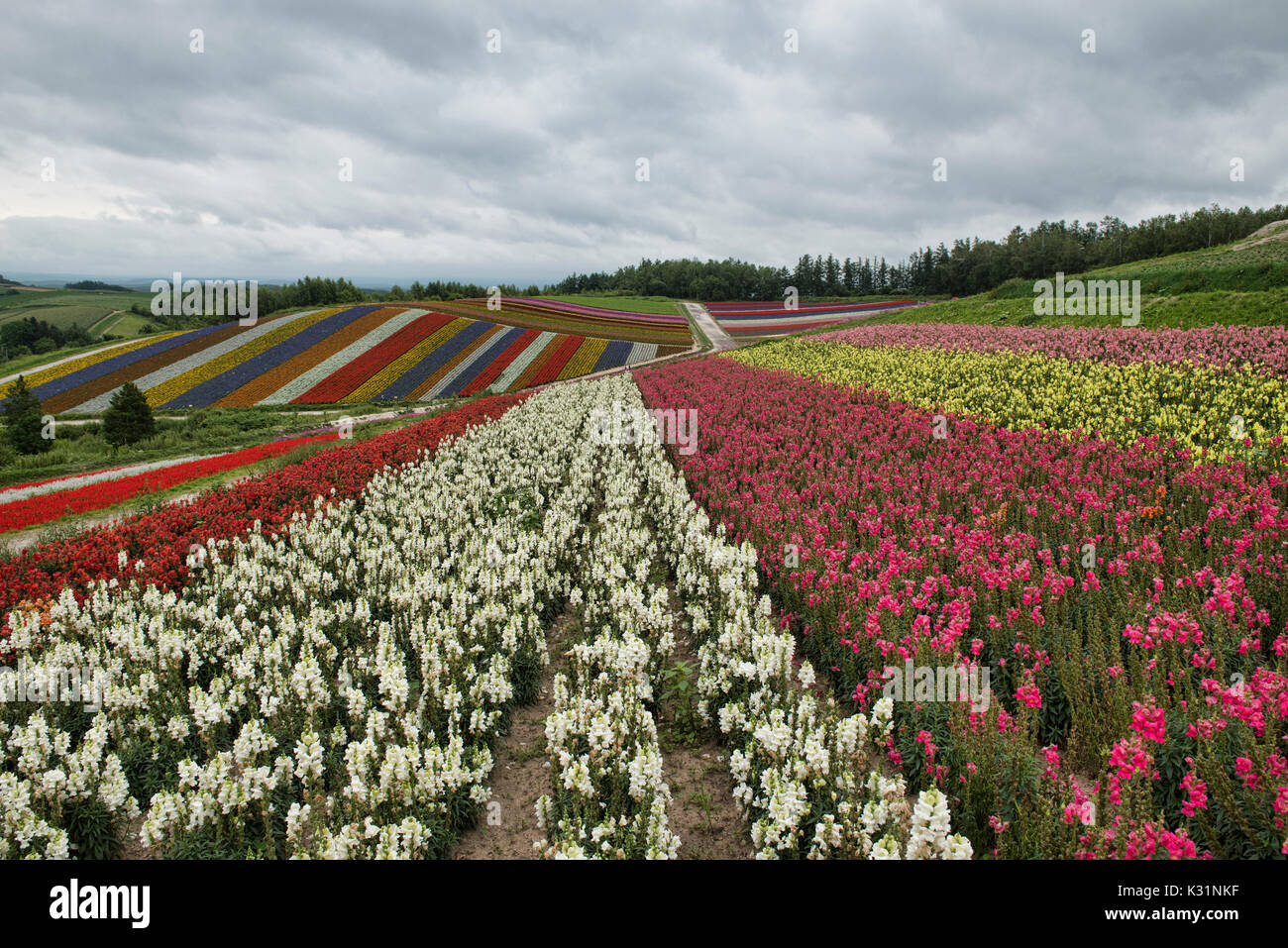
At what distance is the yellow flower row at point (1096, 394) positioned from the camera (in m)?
12.6

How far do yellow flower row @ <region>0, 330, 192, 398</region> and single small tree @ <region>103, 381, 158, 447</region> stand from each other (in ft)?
60.0

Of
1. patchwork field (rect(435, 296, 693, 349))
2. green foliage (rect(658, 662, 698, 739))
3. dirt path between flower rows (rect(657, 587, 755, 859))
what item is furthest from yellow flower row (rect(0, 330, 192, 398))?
dirt path between flower rows (rect(657, 587, 755, 859))

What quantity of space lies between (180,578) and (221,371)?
46.8 m

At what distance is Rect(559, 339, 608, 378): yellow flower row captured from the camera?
52156 mm

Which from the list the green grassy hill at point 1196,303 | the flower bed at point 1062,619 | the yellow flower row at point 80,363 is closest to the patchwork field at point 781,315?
the green grassy hill at point 1196,303

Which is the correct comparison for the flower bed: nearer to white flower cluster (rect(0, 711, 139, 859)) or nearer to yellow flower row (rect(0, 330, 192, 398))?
white flower cluster (rect(0, 711, 139, 859))

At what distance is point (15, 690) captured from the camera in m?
7.16

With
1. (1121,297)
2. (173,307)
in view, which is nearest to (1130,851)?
(1121,297)

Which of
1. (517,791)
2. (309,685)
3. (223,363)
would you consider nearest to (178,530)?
(309,685)

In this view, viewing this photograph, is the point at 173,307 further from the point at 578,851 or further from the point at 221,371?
the point at 578,851
